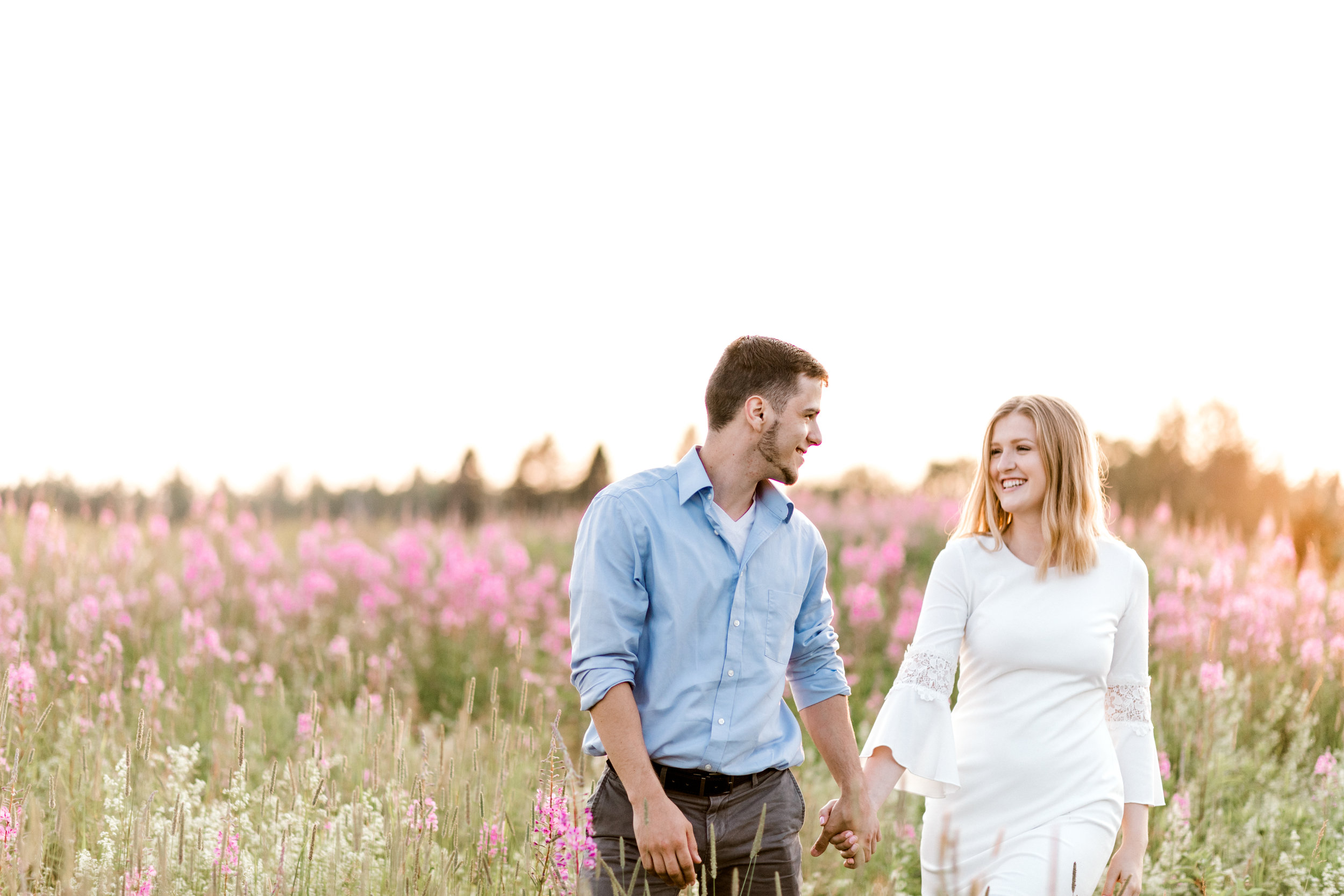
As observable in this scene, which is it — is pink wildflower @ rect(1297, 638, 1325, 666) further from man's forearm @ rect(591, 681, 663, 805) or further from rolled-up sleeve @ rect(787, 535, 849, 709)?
man's forearm @ rect(591, 681, 663, 805)

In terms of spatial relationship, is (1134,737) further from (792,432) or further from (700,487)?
(700,487)

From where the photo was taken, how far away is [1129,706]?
3.29 meters

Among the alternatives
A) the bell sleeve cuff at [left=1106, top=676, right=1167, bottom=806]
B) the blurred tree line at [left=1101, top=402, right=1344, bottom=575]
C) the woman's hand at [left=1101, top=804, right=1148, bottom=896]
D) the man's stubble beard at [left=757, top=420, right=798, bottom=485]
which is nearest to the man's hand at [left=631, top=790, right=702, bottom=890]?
the man's stubble beard at [left=757, top=420, right=798, bottom=485]

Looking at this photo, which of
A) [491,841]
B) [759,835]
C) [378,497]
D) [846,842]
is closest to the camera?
[759,835]

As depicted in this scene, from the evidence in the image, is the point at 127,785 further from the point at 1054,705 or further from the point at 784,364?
→ the point at 1054,705

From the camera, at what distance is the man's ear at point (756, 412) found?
3.07 m

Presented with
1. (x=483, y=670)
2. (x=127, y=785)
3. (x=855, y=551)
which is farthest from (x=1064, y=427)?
(x=855, y=551)

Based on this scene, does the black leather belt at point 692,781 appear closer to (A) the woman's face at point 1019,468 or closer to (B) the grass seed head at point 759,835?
(B) the grass seed head at point 759,835

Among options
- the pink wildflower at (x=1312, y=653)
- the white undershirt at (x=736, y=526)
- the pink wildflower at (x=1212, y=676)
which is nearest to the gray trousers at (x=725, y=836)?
the white undershirt at (x=736, y=526)

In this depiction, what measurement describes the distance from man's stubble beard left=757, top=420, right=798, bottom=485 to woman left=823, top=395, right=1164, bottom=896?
2.07ft

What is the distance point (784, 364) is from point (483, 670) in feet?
18.4

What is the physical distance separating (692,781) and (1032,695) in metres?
→ 1.08

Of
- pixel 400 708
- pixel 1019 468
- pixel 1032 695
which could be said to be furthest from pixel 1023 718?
pixel 400 708

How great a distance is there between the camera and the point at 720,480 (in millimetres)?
3176
